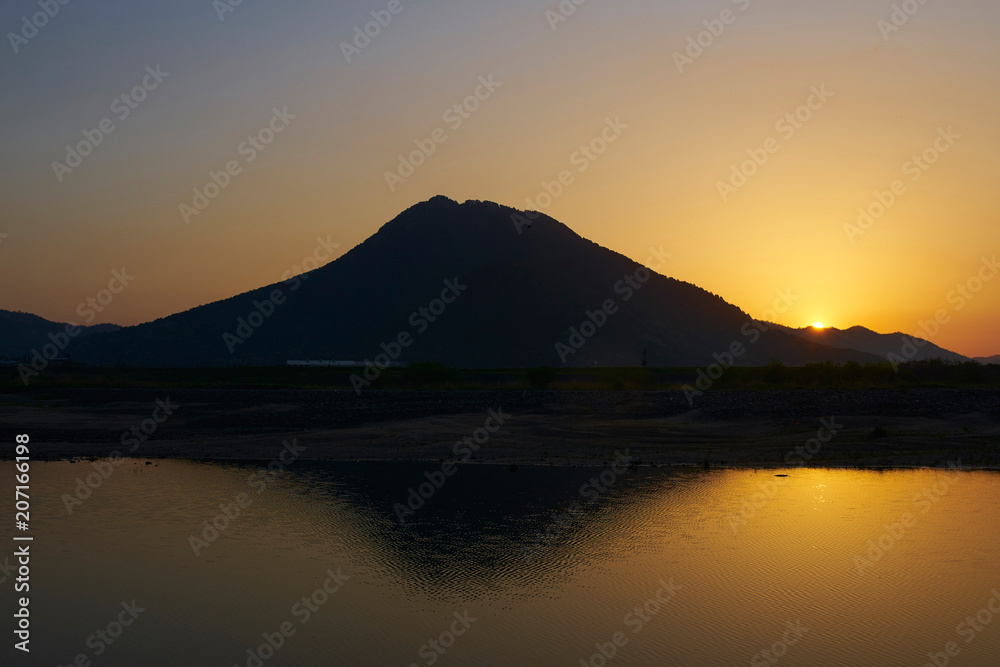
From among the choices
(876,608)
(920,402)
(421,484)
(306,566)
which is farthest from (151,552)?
(920,402)

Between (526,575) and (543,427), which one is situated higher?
(543,427)

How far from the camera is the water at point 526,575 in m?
15.3

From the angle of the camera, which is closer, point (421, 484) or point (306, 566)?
point (306, 566)

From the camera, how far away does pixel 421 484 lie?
1312 inches

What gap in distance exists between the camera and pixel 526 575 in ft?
64.8

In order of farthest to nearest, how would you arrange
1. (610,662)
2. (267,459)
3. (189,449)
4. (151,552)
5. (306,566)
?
(189,449)
(267,459)
(151,552)
(306,566)
(610,662)

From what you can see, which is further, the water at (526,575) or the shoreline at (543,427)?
the shoreline at (543,427)

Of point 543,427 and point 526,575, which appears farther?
point 543,427

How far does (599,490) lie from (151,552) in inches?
645

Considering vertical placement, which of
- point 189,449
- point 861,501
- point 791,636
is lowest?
point 189,449

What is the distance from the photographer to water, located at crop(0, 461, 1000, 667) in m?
15.3

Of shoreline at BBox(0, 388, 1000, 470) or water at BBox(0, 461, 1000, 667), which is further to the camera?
shoreline at BBox(0, 388, 1000, 470)

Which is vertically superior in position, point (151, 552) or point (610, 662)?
point (610, 662)

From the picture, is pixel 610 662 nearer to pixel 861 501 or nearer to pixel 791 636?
pixel 791 636
